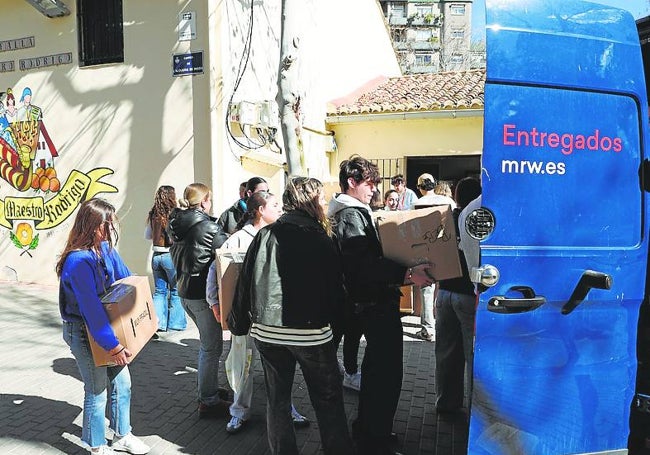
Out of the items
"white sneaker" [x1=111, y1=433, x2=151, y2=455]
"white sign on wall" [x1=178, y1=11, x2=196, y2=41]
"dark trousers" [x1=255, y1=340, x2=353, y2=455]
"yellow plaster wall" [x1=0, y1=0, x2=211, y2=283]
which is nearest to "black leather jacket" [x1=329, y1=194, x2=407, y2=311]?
"dark trousers" [x1=255, y1=340, x2=353, y2=455]

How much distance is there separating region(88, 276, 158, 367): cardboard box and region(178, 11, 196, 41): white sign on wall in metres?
5.63

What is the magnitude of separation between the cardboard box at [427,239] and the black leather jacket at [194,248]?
60.3 inches

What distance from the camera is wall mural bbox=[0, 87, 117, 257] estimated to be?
8969 millimetres

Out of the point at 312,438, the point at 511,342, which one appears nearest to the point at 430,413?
the point at 312,438

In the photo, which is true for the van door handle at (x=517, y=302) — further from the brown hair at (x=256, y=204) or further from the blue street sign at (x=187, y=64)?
the blue street sign at (x=187, y=64)

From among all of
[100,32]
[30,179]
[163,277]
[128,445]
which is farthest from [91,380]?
[30,179]

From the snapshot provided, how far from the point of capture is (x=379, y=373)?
321 cm

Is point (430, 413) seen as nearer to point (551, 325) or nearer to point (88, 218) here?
point (551, 325)

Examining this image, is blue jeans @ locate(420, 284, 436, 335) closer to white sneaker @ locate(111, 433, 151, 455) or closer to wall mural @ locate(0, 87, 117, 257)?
white sneaker @ locate(111, 433, 151, 455)

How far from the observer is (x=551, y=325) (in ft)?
7.63

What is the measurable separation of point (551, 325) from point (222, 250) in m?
2.06

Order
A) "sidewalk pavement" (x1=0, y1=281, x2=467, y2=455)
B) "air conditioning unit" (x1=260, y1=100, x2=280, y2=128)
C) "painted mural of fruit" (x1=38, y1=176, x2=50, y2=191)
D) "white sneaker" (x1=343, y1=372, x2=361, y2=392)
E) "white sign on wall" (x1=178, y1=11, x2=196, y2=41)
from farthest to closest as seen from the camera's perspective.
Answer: "painted mural of fruit" (x1=38, y1=176, x2=50, y2=191), "air conditioning unit" (x1=260, y1=100, x2=280, y2=128), "white sign on wall" (x1=178, y1=11, x2=196, y2=41), "white sneaker" (x1=343, y1=372, x2=361, y2=392), "sidewalk pavement" (x1=0, y1=281, x2=467, y2=455)

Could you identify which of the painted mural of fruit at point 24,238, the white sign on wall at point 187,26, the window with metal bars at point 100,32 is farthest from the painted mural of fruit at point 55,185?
the white sign on wall at point 187,26

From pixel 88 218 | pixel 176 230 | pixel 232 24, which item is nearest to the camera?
pixel 88 218
